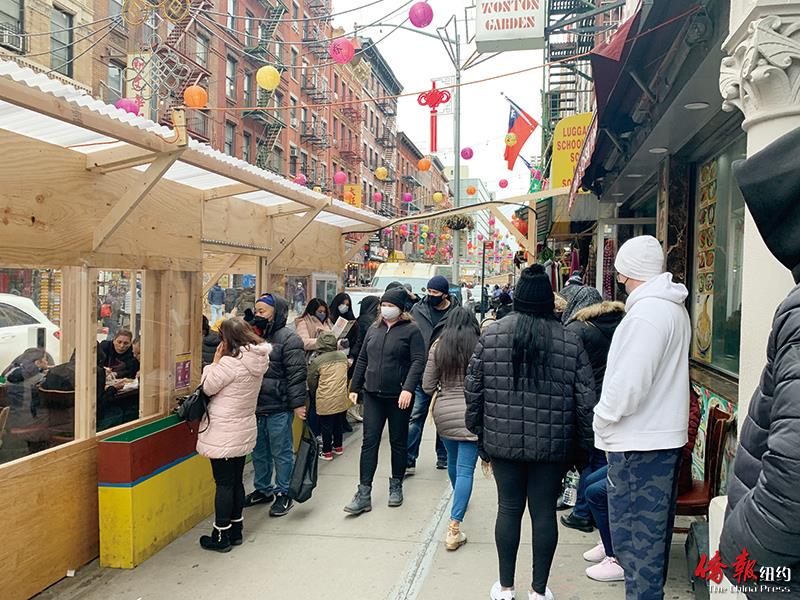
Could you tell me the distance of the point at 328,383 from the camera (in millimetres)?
6410

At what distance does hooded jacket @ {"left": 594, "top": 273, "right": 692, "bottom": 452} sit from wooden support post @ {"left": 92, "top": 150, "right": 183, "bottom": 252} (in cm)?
323

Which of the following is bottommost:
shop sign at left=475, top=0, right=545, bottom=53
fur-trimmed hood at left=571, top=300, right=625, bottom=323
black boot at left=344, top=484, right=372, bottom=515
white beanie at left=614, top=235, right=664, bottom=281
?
black boot at left=344, top=484, right=372, bottom=515

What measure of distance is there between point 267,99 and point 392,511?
26.9 metres

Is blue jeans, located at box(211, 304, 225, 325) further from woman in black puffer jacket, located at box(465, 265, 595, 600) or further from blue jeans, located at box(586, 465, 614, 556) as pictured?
blue jeans, located at box(586, 465, 614, 556)

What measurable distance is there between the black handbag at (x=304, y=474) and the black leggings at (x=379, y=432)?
1.37 feet

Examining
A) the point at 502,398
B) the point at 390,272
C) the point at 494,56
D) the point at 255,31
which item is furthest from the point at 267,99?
the point at 502,398

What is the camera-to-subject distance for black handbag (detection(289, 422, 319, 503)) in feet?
16.3

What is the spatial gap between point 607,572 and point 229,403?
2743 mm

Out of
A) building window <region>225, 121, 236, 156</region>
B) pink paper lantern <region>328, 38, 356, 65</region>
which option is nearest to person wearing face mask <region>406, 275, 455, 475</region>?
pink paper lantern <region>328, 38, 356, 65</region>

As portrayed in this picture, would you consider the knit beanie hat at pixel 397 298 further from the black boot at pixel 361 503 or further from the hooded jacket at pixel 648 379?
the hooded jacket at pixel 648 379

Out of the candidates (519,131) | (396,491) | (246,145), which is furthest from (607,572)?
(246,145)

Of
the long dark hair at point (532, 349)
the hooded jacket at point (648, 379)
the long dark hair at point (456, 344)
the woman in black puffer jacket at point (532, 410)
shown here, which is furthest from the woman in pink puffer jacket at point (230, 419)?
the hooded jacket at point (648, 379)

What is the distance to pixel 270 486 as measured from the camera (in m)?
5.50

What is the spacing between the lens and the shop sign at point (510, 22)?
21.9ft
